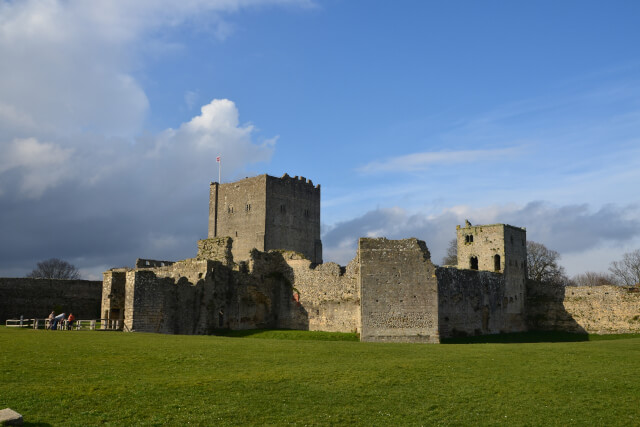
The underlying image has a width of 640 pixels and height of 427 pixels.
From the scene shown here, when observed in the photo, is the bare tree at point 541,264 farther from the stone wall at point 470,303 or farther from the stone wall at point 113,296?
the stone wall at point 113,296

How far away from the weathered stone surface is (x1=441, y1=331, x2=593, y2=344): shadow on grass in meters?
25.7

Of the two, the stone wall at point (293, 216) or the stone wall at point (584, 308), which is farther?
the stone wall at point (293, 216)

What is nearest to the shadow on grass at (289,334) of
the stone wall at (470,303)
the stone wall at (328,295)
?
the stone wall at (328,295)

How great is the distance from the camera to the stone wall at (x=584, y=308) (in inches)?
1620

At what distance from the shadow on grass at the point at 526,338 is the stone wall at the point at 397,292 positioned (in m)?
3.02

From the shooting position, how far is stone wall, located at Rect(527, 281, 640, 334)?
41156 mm

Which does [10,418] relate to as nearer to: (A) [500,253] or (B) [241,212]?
(A) [500,253]

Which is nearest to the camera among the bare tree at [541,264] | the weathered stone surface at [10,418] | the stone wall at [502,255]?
the weathered stone surface at [10,418]

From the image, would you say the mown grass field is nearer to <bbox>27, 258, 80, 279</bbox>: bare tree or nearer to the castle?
the castle

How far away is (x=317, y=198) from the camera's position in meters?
78.5

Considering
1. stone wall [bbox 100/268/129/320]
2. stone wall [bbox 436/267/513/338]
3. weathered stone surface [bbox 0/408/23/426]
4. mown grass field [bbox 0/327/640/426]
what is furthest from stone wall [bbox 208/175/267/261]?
weathered stone surface [bbox 0/408/23/426]

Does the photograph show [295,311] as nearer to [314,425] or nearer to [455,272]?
[455,272]

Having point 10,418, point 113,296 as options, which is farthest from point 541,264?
point 10,418

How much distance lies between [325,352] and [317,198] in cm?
5794
